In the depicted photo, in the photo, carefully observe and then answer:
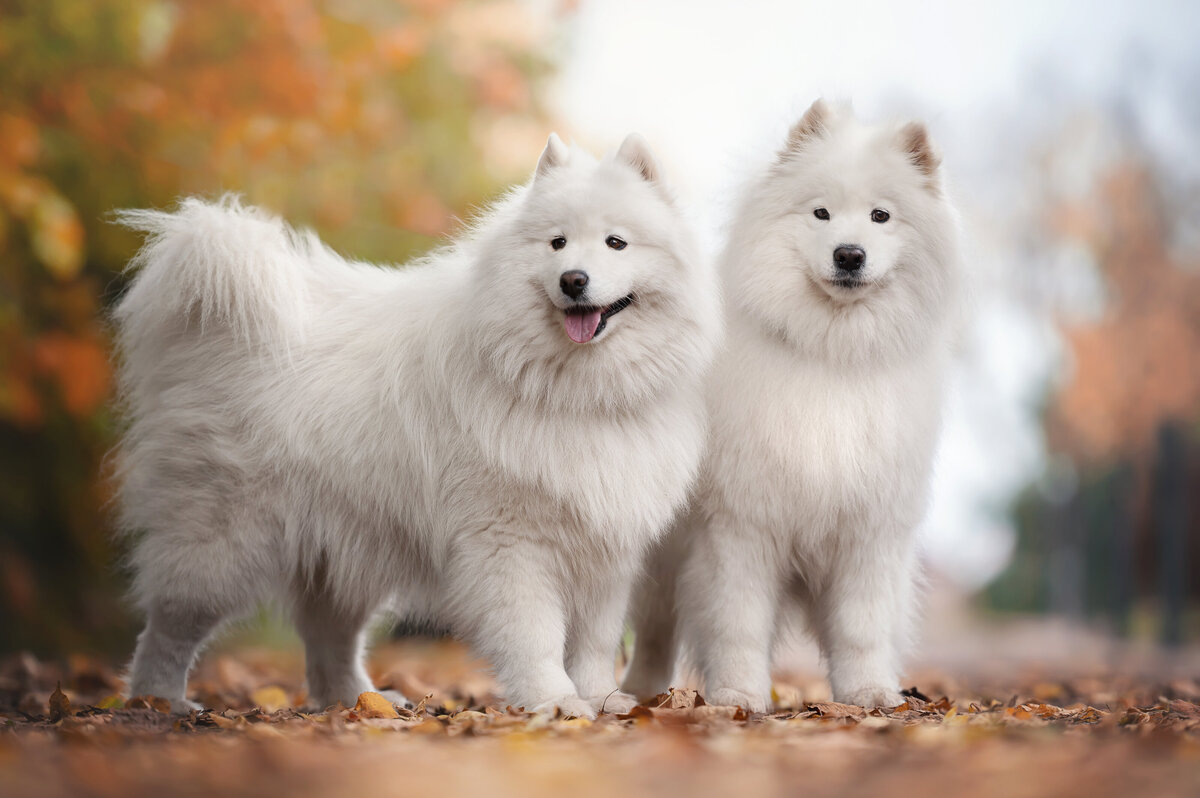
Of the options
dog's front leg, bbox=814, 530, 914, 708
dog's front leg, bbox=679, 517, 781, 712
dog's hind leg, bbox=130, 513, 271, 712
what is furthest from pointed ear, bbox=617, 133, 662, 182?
dog's hind leg, bbox=130, 513, 271, 712

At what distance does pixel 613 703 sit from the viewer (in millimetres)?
4062

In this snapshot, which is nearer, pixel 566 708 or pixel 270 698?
pixel 566 708

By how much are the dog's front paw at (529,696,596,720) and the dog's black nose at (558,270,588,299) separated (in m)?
1.48

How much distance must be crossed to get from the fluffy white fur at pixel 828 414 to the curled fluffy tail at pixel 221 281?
1.93m

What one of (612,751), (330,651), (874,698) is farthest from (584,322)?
(330,651)

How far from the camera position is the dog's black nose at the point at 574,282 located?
12.3 ft

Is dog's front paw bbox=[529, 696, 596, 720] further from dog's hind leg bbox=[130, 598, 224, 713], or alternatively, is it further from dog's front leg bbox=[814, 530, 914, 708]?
dog's hind leg bbox=[130, 598, 224, 713]

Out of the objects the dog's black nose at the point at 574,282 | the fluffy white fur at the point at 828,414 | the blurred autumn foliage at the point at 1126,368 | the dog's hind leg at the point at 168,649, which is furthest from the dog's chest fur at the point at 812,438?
the blurred autumn foliage at the point at 1126,368

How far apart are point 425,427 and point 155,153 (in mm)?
4343

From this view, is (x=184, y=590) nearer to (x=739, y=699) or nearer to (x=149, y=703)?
(x=149, y=703)

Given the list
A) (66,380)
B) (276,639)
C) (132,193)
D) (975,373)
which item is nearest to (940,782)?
(66,380)

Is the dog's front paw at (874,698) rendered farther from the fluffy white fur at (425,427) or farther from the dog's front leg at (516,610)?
the dog's front leg at (516,610)

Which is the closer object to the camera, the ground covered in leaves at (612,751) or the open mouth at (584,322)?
the ground covered in leaves at (612,751)

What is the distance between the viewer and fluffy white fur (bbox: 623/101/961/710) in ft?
14.0
